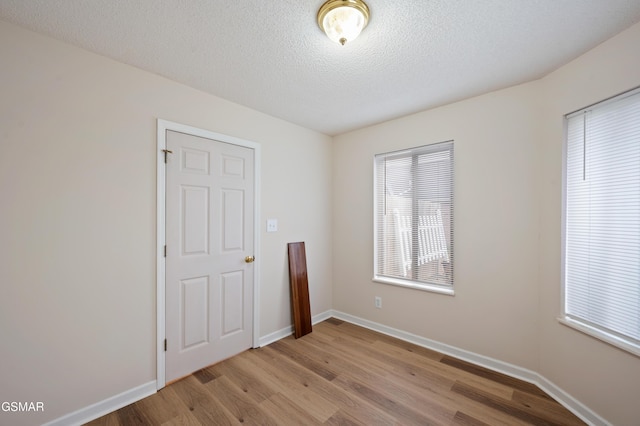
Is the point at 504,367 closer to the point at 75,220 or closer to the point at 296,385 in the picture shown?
the point at 296,385

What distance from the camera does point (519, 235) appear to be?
217 centimetres

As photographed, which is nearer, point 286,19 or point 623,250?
point 286,19

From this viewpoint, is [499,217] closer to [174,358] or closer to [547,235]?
[547,235]

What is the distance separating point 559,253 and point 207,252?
118 inches

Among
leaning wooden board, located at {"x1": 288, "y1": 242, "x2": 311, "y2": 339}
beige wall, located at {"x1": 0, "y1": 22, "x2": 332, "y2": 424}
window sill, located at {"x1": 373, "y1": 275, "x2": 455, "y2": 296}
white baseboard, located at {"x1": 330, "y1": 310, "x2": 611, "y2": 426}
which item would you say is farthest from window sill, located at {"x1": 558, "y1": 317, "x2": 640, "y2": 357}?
beige wall, located at {"x1": 0, "y1": 22, "x2": 332, "y2": 424}

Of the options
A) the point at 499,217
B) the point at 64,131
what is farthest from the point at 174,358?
the point at 499,217

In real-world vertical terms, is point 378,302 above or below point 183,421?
above

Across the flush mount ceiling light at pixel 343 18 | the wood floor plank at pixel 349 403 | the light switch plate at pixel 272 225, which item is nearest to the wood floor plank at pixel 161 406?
the wood floor plank at pixel 349 403

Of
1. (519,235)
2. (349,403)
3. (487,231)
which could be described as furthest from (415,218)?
(349,403)

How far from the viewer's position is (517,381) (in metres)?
2.10

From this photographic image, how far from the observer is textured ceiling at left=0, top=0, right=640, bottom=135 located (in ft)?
4.51

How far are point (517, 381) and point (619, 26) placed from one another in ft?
8.69

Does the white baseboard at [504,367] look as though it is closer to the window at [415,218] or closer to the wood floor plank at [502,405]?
the wood floor plank at [502,405]

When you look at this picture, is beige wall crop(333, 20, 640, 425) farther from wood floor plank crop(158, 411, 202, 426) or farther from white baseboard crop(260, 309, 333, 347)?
wood floor plank crop(158, 411, 202, 426)
